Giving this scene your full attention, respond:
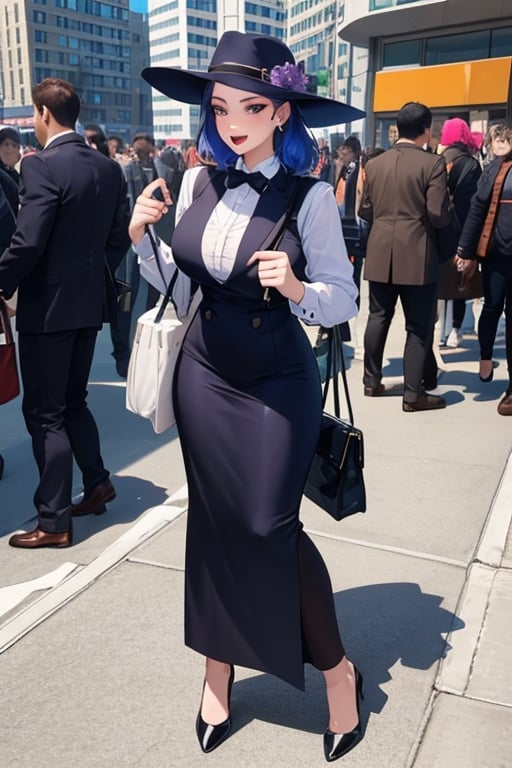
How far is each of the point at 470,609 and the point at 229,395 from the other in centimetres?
150

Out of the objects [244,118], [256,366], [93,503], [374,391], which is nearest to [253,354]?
[256,366]

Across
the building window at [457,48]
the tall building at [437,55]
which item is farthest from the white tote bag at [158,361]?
the building window at [457,48]

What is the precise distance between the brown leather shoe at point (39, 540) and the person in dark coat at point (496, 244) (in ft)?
10.9

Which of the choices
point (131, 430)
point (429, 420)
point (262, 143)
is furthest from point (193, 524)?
point (429, 420)

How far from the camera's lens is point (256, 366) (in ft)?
7.39

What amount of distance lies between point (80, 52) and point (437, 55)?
115461 mm

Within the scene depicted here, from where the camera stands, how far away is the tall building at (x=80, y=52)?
388 feet

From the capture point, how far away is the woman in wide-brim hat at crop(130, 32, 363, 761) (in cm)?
222

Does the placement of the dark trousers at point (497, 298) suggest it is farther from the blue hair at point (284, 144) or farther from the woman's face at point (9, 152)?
the blue hair at point (284, 144)

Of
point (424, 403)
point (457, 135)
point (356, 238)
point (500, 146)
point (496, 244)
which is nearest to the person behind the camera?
point (500, 146)

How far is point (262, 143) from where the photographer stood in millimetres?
2305

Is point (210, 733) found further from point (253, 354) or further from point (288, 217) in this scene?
point (288, 217)

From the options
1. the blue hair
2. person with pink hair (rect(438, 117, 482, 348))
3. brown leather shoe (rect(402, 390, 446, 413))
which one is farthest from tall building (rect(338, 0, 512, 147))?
the blue hair

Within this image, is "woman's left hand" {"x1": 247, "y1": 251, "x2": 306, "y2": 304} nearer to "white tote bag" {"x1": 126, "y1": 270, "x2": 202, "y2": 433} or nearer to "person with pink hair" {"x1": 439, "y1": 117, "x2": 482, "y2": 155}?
"white tote bag" {"x1": 126, "y1": 270, "x2": 202, "y2": 433}
